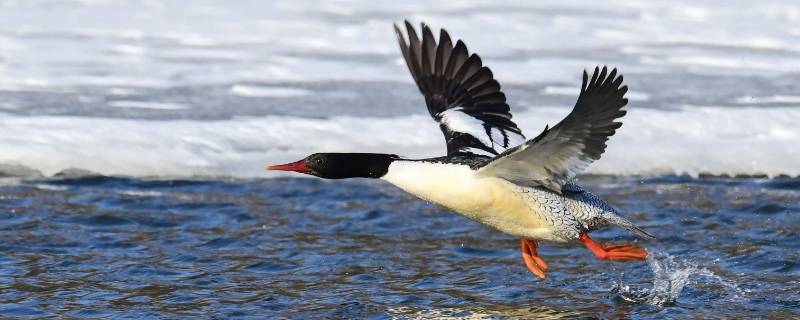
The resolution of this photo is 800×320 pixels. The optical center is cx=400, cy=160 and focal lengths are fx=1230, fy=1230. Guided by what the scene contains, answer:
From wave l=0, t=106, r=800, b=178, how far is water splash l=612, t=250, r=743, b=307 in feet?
6.73

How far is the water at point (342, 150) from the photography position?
5.73m

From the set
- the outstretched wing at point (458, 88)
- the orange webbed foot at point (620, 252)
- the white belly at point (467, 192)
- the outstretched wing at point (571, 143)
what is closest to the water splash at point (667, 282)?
the orange webbed foot at point (620, 252)

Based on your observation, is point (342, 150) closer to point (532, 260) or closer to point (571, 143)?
point (532, 260)

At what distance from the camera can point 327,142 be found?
8.58m

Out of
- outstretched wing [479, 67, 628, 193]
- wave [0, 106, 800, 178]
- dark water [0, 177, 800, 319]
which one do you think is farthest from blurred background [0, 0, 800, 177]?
outstretched wing [479, 67, 628, 193]

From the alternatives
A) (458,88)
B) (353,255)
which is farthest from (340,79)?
(353,255)

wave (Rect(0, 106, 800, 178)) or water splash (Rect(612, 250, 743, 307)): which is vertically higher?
wave (Rect(0, 106, 800, 178))

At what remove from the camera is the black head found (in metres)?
5.57

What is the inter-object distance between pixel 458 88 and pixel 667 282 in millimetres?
1545

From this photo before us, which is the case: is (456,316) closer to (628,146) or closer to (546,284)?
(546,284)

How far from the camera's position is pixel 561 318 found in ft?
17.4

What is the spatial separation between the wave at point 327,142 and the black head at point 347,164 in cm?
259

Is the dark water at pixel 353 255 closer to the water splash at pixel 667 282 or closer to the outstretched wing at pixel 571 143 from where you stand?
the water splash at pixel 667 282

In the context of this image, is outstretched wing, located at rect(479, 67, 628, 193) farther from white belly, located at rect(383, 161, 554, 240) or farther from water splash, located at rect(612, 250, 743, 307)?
water splash, located at rect(612, 250, 743, 307)
